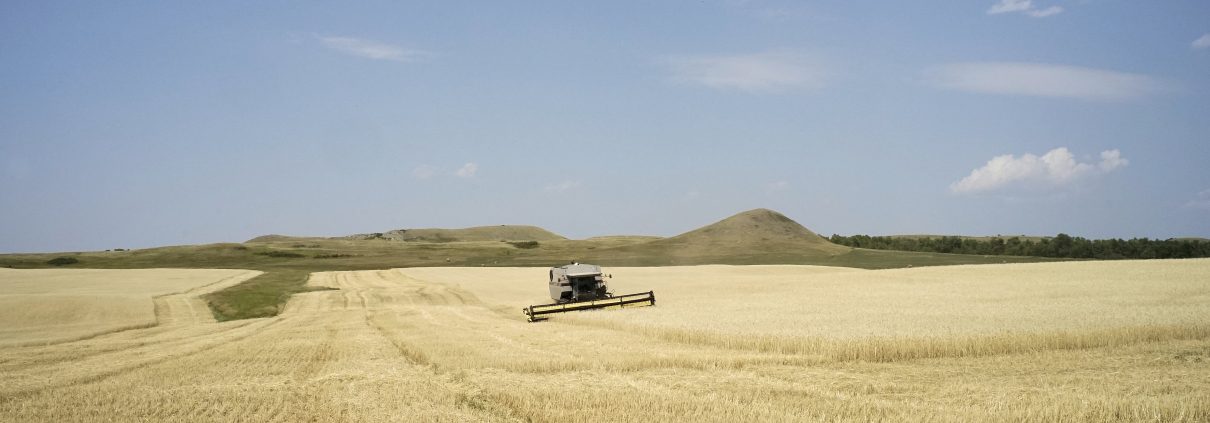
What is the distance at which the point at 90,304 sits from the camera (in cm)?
3675

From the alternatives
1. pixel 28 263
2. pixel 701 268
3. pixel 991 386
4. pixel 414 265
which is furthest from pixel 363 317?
pixel 28 263

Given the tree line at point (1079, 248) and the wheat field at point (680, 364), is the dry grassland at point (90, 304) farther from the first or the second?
the tree line at point (1079, 248)

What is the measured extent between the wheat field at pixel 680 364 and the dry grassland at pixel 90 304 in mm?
2294

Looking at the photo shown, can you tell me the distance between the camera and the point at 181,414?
38.8ft

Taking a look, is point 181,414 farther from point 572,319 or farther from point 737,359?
point 572,319

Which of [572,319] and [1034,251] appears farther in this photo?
[1034,251]

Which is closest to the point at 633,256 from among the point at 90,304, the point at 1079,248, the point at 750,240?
the point at 750,240

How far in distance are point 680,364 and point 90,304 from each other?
1275 inches

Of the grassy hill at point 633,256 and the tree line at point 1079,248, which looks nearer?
the grassy hill at point 633,256

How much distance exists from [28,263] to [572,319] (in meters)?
97.1

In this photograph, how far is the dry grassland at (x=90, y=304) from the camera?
2899 cm

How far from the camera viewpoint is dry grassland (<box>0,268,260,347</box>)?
2899 cm

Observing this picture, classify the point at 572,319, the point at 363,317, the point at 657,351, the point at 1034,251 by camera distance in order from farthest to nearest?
the point at 1034,251 < the point at 363,317 < the point at 572,319 < the point at 657,351

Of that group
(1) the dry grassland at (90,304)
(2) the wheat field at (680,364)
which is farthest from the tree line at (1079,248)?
(1) the dry grassland at (90,304)
